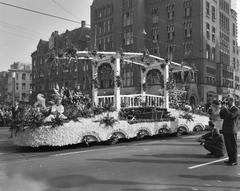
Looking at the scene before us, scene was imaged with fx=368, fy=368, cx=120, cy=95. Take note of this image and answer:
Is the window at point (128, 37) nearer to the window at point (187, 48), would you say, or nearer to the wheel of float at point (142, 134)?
the window at point (187, 48)

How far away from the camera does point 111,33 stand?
65.4 m

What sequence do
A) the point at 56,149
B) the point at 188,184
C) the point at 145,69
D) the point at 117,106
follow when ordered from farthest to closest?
the point at 145,69 → the point at 117,106 → the point at 56,149 → the point at 188,184

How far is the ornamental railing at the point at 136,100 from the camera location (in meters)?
17.5

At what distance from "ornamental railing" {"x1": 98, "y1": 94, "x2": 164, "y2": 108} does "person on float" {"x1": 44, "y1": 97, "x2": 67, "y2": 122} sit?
423 centimetres

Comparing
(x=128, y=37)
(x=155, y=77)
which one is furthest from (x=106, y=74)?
(x=128, y=37)

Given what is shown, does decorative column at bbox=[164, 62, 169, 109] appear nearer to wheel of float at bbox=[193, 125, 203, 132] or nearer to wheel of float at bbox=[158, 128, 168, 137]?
wheel of float at bbox=[193, 125, 203, 132]

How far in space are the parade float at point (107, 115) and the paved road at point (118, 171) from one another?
0.97 m

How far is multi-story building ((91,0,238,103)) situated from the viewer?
56.7 metres

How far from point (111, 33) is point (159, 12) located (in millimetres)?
9497

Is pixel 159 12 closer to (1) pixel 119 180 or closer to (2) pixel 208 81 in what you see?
(2) pixel 208 81

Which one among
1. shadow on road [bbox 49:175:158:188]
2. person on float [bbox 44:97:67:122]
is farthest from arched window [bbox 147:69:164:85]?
shadow on road [bbox 49:175:158:188]

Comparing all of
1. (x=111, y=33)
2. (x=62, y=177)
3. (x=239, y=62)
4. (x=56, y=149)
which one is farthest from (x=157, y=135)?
(x=239, y=62)

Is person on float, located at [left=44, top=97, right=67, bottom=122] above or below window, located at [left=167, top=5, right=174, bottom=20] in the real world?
below

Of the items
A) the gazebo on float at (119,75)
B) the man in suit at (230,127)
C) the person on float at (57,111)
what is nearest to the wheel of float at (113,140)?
the gazebo on float at (119,75)
